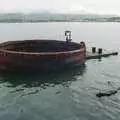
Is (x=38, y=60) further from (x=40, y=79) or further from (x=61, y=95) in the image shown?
(x=61, y=95)

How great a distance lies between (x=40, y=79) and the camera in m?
41.2

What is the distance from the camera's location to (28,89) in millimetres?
36719

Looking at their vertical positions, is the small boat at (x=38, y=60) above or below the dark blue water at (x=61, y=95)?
above

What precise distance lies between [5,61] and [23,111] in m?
17.2

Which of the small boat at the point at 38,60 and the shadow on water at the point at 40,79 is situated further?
the small boat at the point at 38,60

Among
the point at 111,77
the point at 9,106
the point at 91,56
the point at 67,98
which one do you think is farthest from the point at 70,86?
the point at 91,56

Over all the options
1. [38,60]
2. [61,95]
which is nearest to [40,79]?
[38,60]

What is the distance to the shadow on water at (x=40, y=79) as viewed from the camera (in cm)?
3894

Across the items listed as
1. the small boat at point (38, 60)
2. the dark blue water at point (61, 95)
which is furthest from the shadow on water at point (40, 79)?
the small boat at point (38, 60)

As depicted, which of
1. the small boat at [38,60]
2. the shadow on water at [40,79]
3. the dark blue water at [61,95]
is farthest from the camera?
the small boat at [38,60]

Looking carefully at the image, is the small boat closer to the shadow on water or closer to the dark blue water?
the shadow on water

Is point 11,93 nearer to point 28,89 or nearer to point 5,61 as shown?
point 28,89

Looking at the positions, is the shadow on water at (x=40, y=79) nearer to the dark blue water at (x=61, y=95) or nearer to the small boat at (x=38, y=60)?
the dark blue water at (x=61, y=95)

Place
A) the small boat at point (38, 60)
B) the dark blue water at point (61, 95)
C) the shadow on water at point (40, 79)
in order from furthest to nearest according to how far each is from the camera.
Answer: the small boat at point (38, 60) < the shadow on water at point (40, 79) < the dark blue water at point (61, 95)
